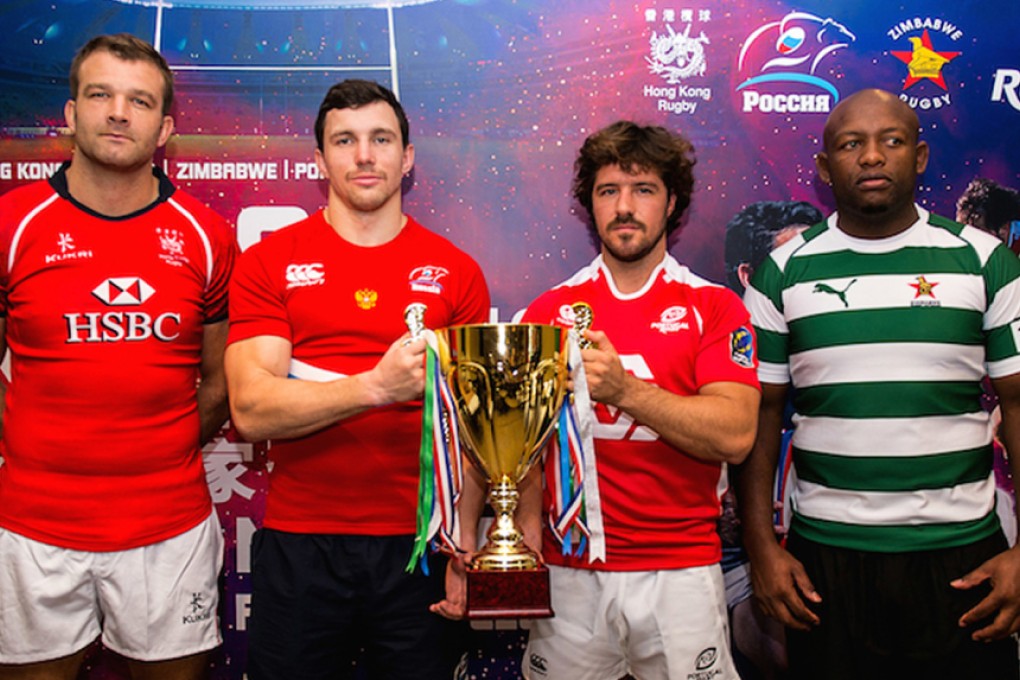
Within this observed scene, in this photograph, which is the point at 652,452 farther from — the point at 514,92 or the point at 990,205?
the point at 990,205

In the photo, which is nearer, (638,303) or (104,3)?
(638,303)

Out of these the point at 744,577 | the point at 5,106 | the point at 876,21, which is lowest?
the point at 744,577

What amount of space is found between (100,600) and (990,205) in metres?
2.89

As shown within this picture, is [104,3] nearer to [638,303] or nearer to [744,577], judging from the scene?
[638,303]

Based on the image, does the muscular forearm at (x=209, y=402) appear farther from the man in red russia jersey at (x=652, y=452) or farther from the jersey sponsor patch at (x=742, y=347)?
the jersey sponsor patch at (x=742, y=347)

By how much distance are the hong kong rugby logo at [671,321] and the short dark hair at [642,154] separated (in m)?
0.36

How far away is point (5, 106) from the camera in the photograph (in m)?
2.76

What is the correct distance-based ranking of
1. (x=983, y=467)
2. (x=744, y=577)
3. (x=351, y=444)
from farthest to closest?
(x=744, y=577)
(x=983, y=467)
(x=351, y=444)

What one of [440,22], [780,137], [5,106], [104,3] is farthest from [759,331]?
[5,106]

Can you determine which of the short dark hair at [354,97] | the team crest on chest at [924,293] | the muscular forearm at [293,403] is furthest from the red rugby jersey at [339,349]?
the team crest on chest at [924,293]

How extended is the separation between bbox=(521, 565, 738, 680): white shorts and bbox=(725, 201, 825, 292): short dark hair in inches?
43.5

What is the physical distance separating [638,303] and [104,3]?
2013mm

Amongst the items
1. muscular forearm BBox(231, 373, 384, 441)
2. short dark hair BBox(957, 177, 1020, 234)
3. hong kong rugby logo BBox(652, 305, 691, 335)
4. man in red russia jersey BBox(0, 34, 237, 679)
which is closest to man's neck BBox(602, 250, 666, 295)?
hong kong rugby logo BBox(652, 305, 691, 335)

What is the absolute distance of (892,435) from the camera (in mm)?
2170
